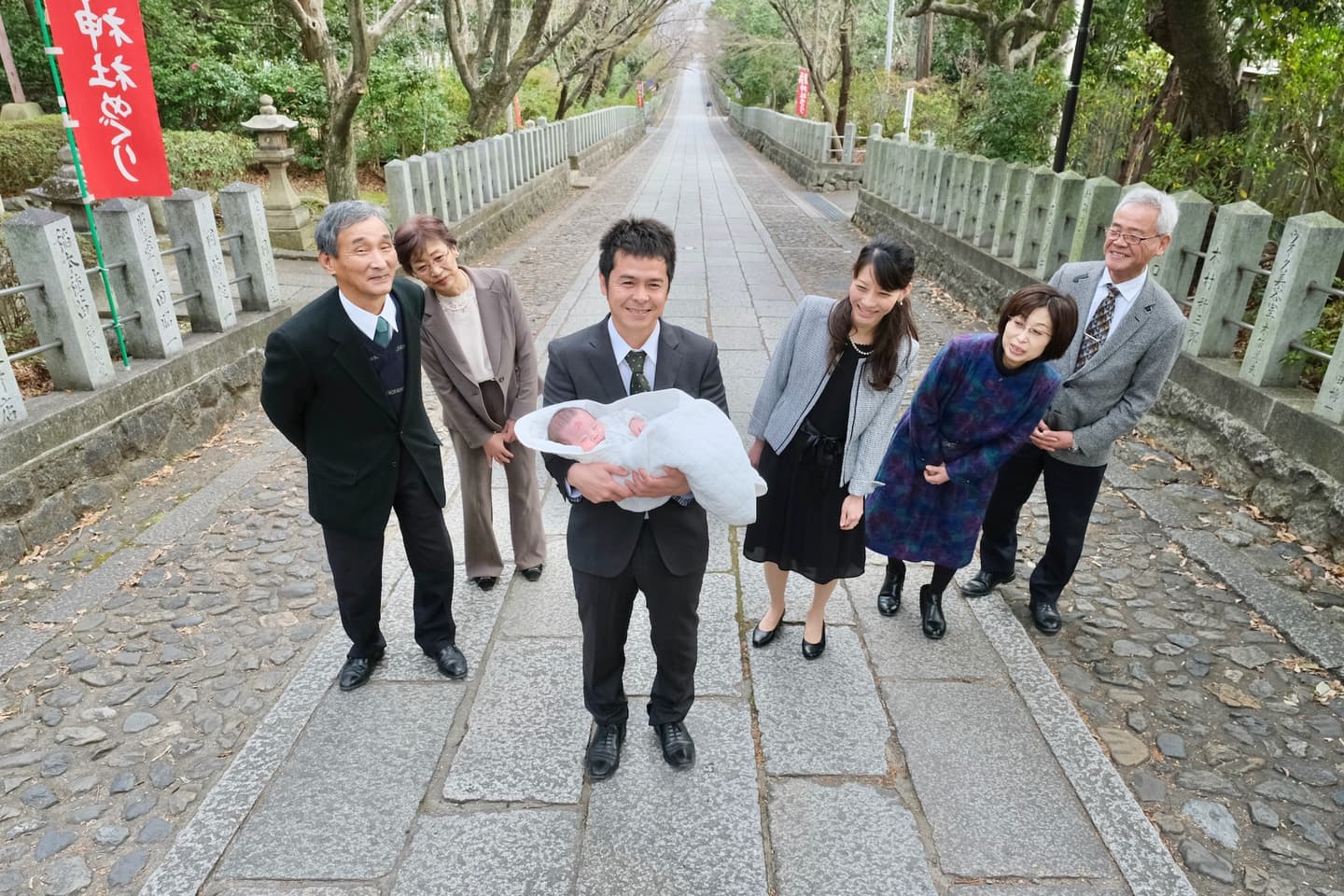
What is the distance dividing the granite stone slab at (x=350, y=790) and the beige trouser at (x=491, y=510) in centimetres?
71

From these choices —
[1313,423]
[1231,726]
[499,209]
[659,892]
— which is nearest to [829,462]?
[659,892]

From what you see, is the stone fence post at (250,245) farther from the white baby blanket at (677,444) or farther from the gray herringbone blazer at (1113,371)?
the gray herringbone blazer at (1113,371)

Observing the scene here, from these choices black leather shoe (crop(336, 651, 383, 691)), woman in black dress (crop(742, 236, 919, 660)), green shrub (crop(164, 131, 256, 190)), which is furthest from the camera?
A: green shrub (crop(164, 131, 256, 190))

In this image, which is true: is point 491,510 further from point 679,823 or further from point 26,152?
point 26,152

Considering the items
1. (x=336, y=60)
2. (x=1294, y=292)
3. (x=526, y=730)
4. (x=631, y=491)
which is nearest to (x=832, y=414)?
(x=631, y=491)

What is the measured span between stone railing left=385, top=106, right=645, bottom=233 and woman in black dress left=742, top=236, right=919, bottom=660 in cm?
720

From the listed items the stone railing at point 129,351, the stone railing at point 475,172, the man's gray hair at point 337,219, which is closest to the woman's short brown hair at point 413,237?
the man's gray hair at point 337,219

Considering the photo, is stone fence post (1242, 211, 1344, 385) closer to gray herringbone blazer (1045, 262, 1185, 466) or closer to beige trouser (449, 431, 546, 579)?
gray herringbone blazer (1045, 262, 1185, 466)

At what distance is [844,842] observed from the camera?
2.39 meters

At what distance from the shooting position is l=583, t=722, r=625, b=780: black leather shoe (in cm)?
257

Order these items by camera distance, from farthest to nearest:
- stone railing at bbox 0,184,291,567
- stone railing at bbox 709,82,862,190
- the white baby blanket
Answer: stone railing at bbox 709,82,862,190, stone railing at bbox 0,184,291,567, the white baby blanket

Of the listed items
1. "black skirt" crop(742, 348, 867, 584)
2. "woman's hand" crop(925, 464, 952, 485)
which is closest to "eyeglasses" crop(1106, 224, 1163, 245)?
"woman's hand" crop(925, 464, 952, 485)

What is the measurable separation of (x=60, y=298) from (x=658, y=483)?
378 cm

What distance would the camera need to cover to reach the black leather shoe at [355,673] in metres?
2.98
